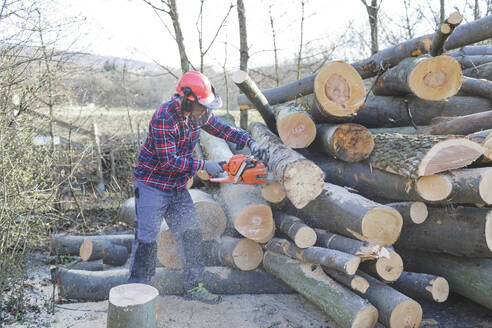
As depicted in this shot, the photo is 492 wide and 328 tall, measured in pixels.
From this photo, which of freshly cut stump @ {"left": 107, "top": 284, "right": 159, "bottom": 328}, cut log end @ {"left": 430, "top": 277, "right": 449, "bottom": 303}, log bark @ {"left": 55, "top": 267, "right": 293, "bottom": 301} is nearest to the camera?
freshly cut stump @ {"left": 107, "top": 284, "right": 159, "bottom": 328}

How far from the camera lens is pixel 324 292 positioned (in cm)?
309

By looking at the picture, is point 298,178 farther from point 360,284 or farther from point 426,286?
point 426,286

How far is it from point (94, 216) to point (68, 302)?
344cm

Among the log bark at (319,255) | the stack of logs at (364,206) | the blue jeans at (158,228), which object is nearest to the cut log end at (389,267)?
the stack of logs at (364,206)

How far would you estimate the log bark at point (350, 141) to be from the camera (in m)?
3.54

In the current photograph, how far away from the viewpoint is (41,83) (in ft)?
17.5

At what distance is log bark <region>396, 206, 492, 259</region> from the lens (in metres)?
3.04

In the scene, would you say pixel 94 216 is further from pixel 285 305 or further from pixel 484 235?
pixel 484 235

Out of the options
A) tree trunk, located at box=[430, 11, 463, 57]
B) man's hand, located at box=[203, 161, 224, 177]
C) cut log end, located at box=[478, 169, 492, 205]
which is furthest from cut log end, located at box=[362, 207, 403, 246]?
tree trunk, located at box=[430, 11, 463, 57]

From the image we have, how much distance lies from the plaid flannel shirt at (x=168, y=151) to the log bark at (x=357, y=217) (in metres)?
1.19

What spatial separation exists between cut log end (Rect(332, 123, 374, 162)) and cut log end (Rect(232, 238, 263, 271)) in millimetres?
1249

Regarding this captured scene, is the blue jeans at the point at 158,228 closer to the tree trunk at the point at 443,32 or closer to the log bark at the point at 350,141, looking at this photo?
the log bark at the point at 350,141

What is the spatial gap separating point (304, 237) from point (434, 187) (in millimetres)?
1099

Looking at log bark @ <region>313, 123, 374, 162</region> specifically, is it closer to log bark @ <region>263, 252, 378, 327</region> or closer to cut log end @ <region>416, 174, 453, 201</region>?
cut log end @ <region>416, 174, 453, 201</region>
